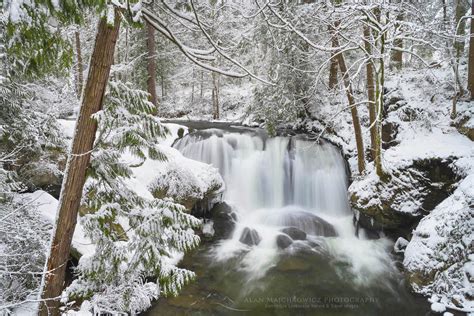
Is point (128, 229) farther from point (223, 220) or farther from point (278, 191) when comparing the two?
point (278, 191)

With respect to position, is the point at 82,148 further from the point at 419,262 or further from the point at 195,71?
the point at 195,71

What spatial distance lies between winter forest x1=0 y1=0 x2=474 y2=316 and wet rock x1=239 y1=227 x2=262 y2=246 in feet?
0.25

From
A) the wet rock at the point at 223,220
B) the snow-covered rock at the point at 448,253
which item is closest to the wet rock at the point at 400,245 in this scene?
the snow-covered rock at the point at 448,253

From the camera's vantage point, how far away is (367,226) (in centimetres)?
993

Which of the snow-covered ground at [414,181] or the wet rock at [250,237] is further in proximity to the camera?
the wet rock at [250,237]

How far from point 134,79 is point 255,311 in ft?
62.3

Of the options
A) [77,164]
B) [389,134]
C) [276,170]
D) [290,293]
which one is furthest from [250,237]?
[77,164]

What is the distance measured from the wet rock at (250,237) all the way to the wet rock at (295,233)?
2.93ft

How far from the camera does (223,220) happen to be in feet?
34.6

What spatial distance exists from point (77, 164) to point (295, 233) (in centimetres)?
795

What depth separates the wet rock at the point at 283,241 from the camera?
915cm

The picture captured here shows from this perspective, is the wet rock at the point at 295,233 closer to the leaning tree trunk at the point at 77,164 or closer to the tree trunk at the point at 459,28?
the leaning tree trunk at the point at 77,164

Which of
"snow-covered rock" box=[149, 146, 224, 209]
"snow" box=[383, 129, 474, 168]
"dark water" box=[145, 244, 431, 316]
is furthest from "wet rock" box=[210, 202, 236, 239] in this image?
"snow" box=[383, 129, 474, 168]

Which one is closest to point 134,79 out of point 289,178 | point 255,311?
point 289,178
